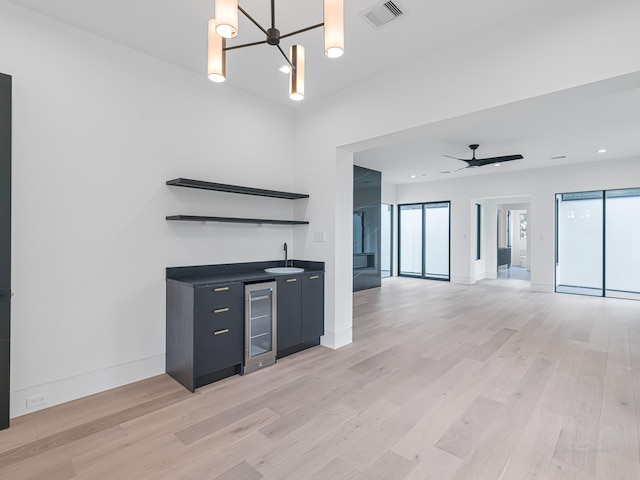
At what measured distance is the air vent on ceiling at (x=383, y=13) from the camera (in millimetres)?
2414

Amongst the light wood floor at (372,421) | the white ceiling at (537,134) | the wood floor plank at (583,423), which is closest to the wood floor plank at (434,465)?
the light wood floor at (372,421)

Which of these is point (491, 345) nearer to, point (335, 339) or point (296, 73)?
point (335, 339)

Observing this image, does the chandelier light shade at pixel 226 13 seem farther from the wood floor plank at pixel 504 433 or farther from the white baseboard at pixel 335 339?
the white baseboard at pixel 335 339

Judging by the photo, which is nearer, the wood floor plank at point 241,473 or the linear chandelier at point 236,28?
the linear chandelier at point 236,28

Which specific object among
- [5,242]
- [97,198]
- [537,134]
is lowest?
[5,242]

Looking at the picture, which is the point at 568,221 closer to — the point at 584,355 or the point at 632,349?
the point at 632,349

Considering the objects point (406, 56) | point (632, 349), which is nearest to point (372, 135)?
point (406, 56)

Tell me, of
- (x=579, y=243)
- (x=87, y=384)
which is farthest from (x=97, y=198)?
(x=579, y=243)

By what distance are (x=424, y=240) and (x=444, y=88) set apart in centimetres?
740

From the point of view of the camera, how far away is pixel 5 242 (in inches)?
87.2

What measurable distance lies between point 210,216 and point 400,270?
805 cm

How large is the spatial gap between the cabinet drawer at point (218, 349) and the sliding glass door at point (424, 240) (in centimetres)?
780

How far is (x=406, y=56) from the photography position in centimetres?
310

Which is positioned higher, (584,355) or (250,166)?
(250,166)
